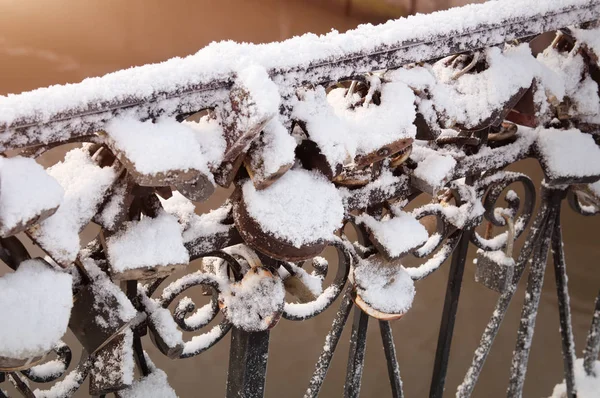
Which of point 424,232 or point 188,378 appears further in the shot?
point 188,378

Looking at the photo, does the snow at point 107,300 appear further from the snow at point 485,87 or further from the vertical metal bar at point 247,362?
the snow at point 485,87

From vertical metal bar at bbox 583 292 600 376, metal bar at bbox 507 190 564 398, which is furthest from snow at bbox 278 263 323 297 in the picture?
vertical metal bar at bbox 583 292 600 376

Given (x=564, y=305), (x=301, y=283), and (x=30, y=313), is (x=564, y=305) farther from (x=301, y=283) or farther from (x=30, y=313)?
(x=30, y=313)

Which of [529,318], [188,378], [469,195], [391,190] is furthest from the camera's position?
[188,378]

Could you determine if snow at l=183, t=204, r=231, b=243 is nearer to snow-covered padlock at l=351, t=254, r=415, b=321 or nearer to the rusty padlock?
snow-covered padlock at l=351, t=254, r=415, b=321

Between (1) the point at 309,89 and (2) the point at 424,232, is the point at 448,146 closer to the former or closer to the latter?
(2) the point at 424,232

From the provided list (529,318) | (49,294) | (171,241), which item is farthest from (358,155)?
(529,318)
